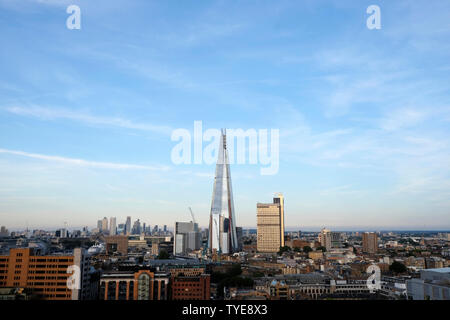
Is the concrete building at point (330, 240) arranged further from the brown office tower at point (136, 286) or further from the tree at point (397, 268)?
the brown office tower at point (136, 286)

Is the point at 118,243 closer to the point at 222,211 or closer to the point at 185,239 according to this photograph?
the point at 185,239

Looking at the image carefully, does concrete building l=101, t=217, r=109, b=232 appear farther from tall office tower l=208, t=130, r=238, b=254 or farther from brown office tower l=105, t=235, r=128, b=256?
tall office tower l=208, t=130, r=238, b=254

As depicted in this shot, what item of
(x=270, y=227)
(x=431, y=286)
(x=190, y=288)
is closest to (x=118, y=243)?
(x=270, y=227)
